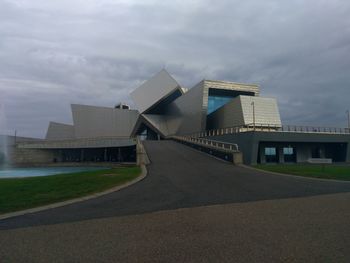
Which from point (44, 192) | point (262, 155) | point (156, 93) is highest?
point (156, 93)

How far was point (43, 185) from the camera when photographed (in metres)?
13.7

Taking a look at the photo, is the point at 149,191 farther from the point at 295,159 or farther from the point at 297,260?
the point at 295,159

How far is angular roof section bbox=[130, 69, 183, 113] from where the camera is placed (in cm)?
5647

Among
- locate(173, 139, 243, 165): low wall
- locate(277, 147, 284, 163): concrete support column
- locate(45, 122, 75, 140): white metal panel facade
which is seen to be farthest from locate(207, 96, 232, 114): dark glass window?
locate(45, 122, 75, 140): white metal panel facade

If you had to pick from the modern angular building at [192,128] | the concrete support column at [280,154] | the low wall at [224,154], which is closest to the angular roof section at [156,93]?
the modern angular building at [192,128]

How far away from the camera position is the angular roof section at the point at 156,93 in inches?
2223

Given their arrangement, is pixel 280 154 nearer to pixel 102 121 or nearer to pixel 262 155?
pixel 262 155

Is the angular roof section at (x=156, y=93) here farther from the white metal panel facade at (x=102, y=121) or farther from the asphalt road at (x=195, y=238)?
the asphalt road at (x=195, y=238)

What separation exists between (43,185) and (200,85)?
36491mm

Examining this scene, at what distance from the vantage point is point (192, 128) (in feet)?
168

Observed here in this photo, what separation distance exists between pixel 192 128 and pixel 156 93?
10.8m

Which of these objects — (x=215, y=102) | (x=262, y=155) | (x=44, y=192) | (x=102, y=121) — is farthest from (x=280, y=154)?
(x=102, y=121)

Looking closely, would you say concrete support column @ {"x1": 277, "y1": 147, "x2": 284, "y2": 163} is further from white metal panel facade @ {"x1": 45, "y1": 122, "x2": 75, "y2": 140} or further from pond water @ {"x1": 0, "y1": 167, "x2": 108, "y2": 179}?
white metal panel facade @ {"x1": 45, "y1": 122, "x2": 75, "y2": 140}

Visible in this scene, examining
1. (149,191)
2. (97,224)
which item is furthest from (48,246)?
(149,191)
